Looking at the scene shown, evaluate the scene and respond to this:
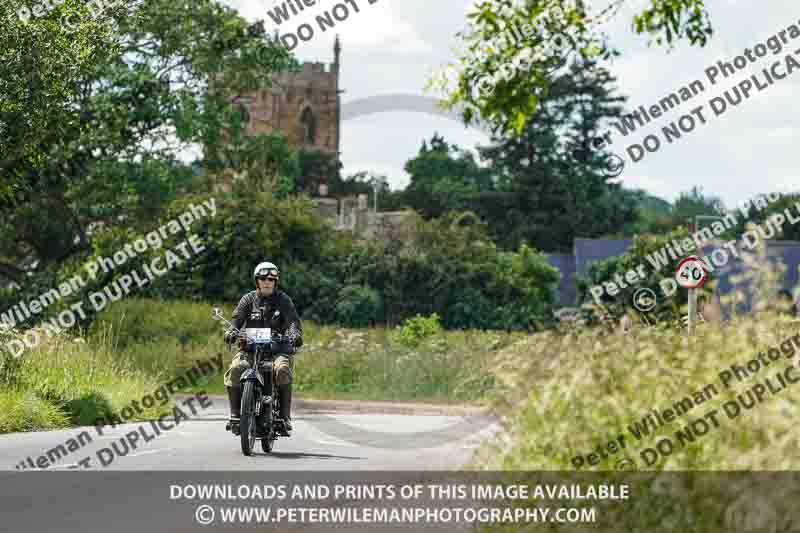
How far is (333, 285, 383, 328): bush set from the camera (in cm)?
4516

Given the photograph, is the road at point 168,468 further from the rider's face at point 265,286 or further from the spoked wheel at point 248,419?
the rider's face at point 265,286

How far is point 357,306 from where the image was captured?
150ft

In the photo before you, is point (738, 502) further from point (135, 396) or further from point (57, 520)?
point (135, 396)

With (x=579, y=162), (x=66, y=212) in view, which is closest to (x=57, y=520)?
(x=66, y=212)

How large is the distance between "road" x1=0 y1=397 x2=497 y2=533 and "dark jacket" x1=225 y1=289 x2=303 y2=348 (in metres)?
1.32

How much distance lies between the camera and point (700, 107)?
22672mm

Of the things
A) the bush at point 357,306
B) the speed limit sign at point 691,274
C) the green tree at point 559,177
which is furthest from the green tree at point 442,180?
the speed limit sign at point 691,274

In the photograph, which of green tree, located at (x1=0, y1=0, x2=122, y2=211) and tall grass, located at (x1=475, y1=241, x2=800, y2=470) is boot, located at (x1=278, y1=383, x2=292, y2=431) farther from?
green tree, located at (x1=0, y1=0, x2=122, y2=211)

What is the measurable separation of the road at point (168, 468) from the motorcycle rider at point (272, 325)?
658mm

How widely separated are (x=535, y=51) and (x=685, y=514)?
467cm

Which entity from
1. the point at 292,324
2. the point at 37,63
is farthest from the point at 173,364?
the point at 292,324

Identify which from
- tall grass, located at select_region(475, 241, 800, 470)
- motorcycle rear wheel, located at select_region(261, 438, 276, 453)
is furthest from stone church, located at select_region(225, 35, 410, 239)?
tall grass, located at select_region(475, 241, 800, 470)

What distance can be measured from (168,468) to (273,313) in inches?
80.4

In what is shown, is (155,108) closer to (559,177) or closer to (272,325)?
(272,325)
